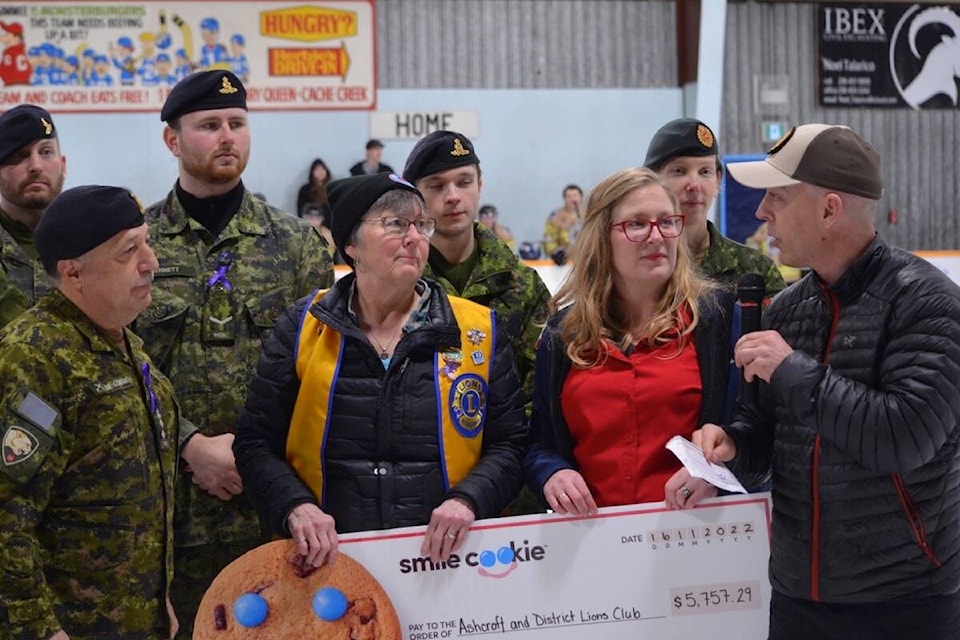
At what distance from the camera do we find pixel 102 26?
1403cm

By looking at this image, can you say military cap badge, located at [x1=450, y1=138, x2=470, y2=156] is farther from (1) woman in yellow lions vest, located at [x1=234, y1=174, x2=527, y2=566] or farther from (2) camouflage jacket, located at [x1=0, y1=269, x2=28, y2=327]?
(2) camouflage jacket, located at [x1=0, y1=269, x2=28, y2=327]

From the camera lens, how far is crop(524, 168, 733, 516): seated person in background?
258cm

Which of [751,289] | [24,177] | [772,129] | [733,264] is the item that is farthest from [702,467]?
[772,129]

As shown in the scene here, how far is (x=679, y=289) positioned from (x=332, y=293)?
88cm

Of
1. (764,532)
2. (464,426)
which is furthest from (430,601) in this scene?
(764,532)

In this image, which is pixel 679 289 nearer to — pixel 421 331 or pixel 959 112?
pixel 421 331

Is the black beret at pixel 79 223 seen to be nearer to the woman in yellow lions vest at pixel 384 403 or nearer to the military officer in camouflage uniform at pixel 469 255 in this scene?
the woman in yellow lions vest at pixel 384 403

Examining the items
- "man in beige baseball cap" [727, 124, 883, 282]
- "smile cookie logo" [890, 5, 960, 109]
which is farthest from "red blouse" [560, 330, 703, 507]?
"smile cookie logo" [890, 5, 960, 109]

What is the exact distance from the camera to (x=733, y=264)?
3.40 meters

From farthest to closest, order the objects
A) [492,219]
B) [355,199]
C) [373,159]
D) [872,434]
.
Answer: [492,219], [373,159], [355,199], [872,434]

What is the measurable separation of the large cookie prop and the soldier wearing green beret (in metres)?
0.83

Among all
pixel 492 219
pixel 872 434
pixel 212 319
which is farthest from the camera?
pixel 492 219

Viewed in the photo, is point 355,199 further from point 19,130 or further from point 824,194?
point 19,130

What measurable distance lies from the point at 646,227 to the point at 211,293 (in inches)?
53.3
